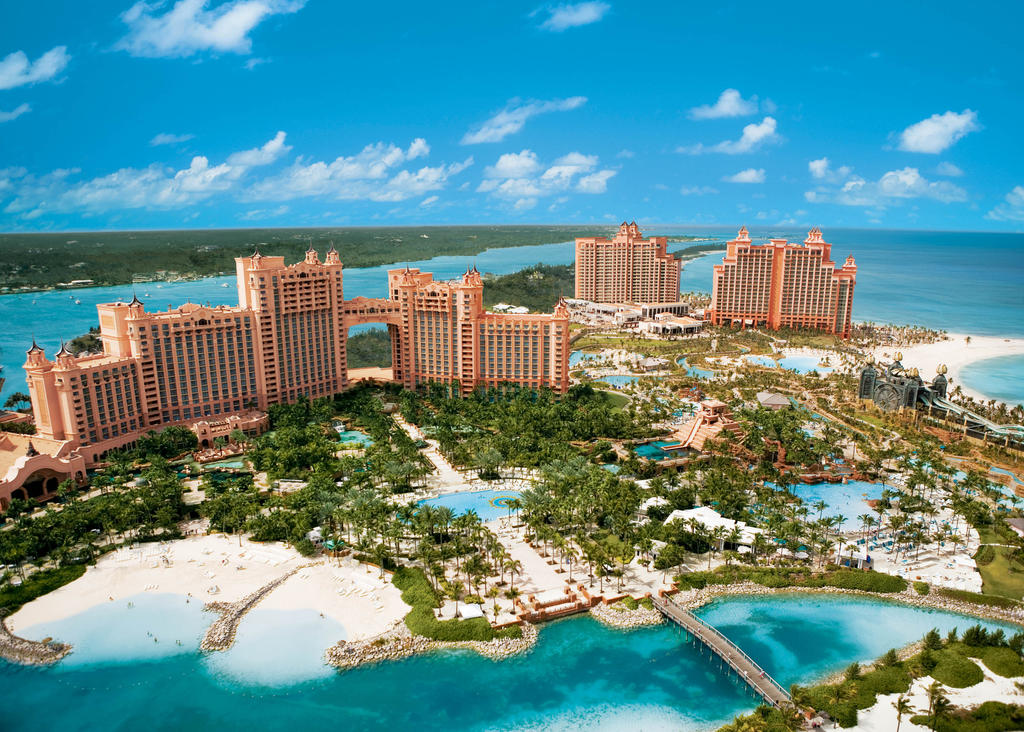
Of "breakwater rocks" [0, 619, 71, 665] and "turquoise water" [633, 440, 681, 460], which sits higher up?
"turquoise water" [633, 440, 681, 460]

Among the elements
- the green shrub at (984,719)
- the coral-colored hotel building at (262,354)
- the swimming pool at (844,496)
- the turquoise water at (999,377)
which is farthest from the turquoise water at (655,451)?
the turquoise water at (999,377)

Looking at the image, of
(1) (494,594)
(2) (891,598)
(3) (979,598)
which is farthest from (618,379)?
(1) (494,594)

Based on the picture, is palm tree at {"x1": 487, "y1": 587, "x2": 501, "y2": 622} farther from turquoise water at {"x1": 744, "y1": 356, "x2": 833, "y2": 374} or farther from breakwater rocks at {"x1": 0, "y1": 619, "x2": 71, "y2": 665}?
turquoise water at {"x1": 744, "y1": 356, "x2": 833, "y2": 374}

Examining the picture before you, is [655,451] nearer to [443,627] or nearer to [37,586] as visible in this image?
[443,627]

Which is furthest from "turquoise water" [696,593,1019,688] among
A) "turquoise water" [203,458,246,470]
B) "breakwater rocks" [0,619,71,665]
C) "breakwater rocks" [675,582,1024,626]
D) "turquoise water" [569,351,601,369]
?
"turquoise water" [569,351,601,369]

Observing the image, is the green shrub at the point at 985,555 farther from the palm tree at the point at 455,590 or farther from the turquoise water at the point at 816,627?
the palm tree at the point at 455,590

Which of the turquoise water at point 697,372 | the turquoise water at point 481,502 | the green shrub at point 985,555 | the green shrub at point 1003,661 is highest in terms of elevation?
the turquoise water at point 697,372
